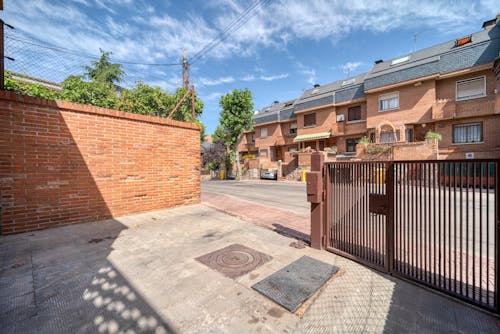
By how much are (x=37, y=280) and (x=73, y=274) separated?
347 mm

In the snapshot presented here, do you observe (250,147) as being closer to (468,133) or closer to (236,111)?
(236,111)

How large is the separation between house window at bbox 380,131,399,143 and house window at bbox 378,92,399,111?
2137 millimetres

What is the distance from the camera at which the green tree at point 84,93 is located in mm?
14071

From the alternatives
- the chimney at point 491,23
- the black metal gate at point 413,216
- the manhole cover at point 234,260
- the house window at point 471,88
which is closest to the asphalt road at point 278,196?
the black metal gate at point 413,216

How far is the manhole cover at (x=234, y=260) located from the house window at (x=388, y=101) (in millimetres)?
19021

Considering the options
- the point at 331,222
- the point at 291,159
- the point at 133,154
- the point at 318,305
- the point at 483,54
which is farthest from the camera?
the point at 291,159

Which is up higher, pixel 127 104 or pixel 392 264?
pixel 127 104

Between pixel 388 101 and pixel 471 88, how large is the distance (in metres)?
4.80

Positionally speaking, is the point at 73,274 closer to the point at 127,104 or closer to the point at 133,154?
the point at 133,154

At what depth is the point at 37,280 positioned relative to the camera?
2.48 meters

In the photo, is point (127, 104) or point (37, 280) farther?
point (127, 104)

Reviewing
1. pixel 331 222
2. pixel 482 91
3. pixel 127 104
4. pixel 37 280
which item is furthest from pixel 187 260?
pixel 482 91

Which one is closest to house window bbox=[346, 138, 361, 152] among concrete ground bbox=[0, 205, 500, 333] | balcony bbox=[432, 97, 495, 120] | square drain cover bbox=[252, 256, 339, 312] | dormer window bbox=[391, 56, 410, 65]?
balcony bbox=[432, 97, 495, 120]

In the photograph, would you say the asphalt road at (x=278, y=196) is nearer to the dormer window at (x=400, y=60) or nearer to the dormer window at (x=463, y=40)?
the dormer window at (x=400, y=60)
